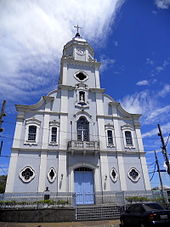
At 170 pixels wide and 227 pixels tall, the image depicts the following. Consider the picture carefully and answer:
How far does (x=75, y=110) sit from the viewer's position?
66.5 feet

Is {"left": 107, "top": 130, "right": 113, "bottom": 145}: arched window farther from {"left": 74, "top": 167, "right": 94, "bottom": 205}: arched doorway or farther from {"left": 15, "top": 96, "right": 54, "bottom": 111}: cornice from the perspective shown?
{"left": 15, "top": 96, "right": 54, "bottom": 111}: cornice

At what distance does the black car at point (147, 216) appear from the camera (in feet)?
24.9

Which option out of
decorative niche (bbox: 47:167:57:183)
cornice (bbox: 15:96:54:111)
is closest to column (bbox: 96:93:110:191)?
decorative niche (bbox: 47:167:57:183)

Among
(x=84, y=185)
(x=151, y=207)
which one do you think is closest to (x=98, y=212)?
(x=84, y=185)

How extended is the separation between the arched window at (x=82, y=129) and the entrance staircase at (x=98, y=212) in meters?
7.30

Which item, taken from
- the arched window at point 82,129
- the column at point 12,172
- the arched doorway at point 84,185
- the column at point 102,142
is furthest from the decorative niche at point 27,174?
the column at point 102,142

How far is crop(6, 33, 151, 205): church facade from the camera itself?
1616 cm

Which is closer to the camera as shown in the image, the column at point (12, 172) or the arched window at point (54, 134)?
the column at point (12, 172)

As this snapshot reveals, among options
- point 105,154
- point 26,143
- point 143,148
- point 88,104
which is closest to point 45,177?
point 26,143

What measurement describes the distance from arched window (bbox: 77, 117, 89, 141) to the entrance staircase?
23.9 feet

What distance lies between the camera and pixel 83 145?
17609 millimetres

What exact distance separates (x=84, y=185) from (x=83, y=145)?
3.93m

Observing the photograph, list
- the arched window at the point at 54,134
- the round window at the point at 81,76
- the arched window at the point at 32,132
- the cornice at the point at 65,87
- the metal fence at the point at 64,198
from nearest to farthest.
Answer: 1. the metal fence at the point at 64,198
2. the arched window at the point at 32,132
3. the arched window at the point at 54,134
4. the cornice at the point at 65,87
5. the round window at the point at 81,76

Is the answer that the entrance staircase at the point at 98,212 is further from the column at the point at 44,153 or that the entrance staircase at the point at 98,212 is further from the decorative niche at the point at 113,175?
the column at the point at 44,153
